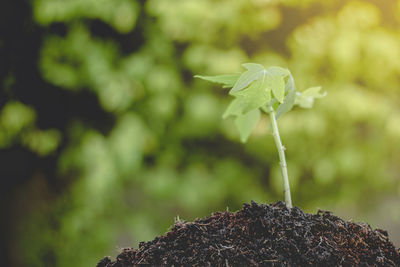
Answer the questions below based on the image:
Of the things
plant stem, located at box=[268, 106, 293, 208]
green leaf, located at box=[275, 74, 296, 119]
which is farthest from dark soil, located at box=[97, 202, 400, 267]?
green leaf, located at box=[275, 74, 296, 119]

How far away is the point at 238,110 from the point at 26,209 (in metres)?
2.26

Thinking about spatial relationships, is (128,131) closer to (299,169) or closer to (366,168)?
(299,169)

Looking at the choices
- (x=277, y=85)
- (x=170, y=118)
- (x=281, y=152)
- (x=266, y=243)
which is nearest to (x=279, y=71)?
(x=277, y=85)

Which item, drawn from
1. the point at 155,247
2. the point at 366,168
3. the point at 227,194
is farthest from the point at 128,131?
the point at 155,247

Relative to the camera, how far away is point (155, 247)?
28.6 inches

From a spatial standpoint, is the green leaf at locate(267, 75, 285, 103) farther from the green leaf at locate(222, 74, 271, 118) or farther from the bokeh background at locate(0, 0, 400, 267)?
the bokeh background at locate(0, 0, 400, 267)

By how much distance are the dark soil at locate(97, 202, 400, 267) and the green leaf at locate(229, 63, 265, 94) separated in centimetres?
22

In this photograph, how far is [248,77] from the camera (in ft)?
2.33

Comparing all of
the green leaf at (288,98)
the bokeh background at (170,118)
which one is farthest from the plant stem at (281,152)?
the bokeh background at (170,118)

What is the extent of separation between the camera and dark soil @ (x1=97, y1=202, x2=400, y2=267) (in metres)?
0.68

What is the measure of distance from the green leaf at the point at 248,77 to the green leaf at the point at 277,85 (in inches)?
0.8

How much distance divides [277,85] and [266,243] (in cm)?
27

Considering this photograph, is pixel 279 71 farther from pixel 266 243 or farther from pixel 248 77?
pixel 266 243

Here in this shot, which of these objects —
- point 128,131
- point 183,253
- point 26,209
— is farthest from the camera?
point 26,209
